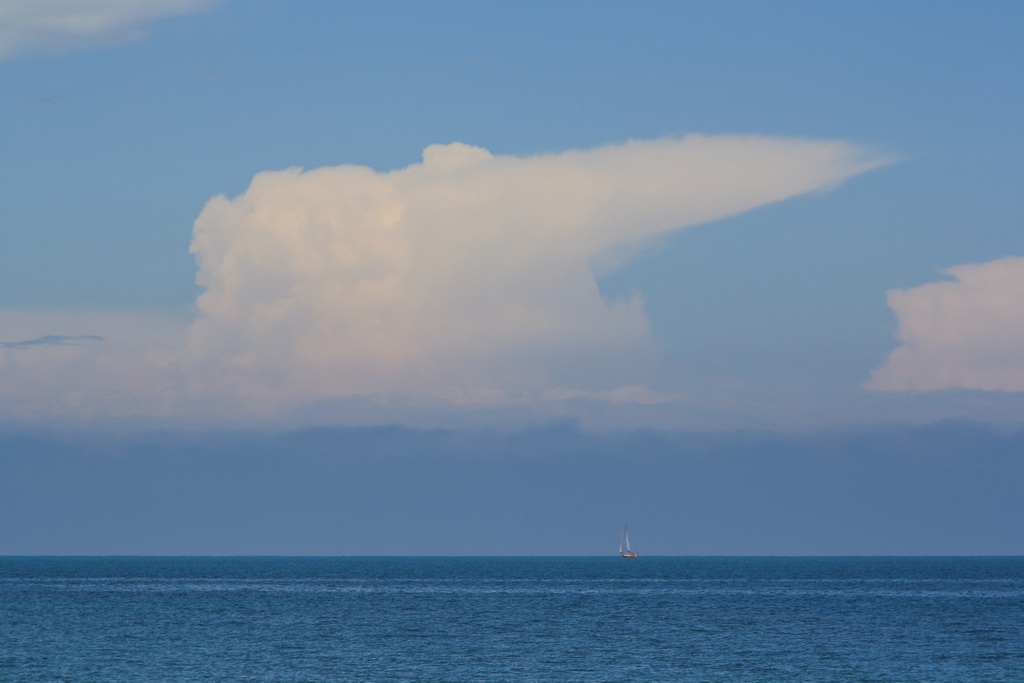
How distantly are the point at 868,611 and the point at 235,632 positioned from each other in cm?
5771

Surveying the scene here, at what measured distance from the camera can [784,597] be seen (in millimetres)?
146125

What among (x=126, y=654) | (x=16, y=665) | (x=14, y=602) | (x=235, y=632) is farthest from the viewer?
(x=14, y=602)

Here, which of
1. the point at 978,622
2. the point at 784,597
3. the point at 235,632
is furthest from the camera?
the point at 784,597

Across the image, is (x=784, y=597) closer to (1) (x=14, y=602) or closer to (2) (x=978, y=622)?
(2) (x=978, y=622)

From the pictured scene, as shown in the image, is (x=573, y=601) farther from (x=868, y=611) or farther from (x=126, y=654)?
Result: (x=126, y=654)

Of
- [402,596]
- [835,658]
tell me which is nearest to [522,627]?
[835,658]

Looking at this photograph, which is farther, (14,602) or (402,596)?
(402,596)

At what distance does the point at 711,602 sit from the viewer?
439ft

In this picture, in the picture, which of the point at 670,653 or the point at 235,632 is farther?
the point at 235,632

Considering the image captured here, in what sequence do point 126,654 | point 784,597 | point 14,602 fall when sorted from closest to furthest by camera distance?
1. point 126,654
2. point 14,602
3. point 784,597

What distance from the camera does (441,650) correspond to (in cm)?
7906

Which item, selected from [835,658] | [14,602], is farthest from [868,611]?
[14,602]

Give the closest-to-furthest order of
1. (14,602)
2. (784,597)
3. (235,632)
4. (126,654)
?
(126,654)
(235,632)
(14,602)
(784,597)

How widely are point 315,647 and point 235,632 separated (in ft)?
47.1
